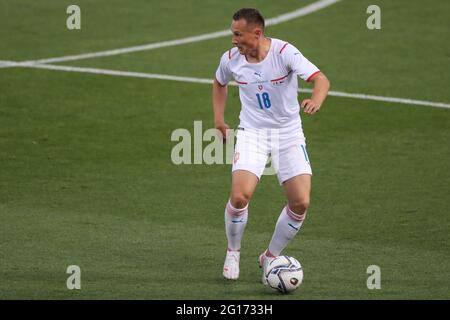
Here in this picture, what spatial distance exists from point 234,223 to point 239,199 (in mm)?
328

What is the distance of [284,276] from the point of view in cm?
1052

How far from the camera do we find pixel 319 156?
54.8 ft

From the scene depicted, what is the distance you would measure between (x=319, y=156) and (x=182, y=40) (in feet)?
24.4

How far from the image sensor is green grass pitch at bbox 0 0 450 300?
11.3 metres

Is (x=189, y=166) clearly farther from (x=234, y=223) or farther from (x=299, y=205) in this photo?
(x=299, y=205)

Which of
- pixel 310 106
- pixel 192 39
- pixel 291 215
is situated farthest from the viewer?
pixel 192 39

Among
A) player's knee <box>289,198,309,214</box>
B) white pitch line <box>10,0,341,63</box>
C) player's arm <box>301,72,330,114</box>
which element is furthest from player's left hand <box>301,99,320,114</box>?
white pitch line <box>10,0,341,63</box>

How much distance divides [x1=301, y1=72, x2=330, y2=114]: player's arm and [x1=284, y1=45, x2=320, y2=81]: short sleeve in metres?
0.05

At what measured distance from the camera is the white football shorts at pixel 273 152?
1097cm

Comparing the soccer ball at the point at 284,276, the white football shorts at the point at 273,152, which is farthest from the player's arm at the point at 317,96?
the soccer ball at the point at 284,276

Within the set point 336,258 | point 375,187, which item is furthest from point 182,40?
point 336,258

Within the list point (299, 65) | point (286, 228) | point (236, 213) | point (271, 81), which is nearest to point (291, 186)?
point (286, 228)

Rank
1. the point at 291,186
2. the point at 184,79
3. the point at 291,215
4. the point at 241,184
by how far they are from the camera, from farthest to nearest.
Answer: the point at 184,79, the point at 291,215, the point at 291,186, the point at 241,184
